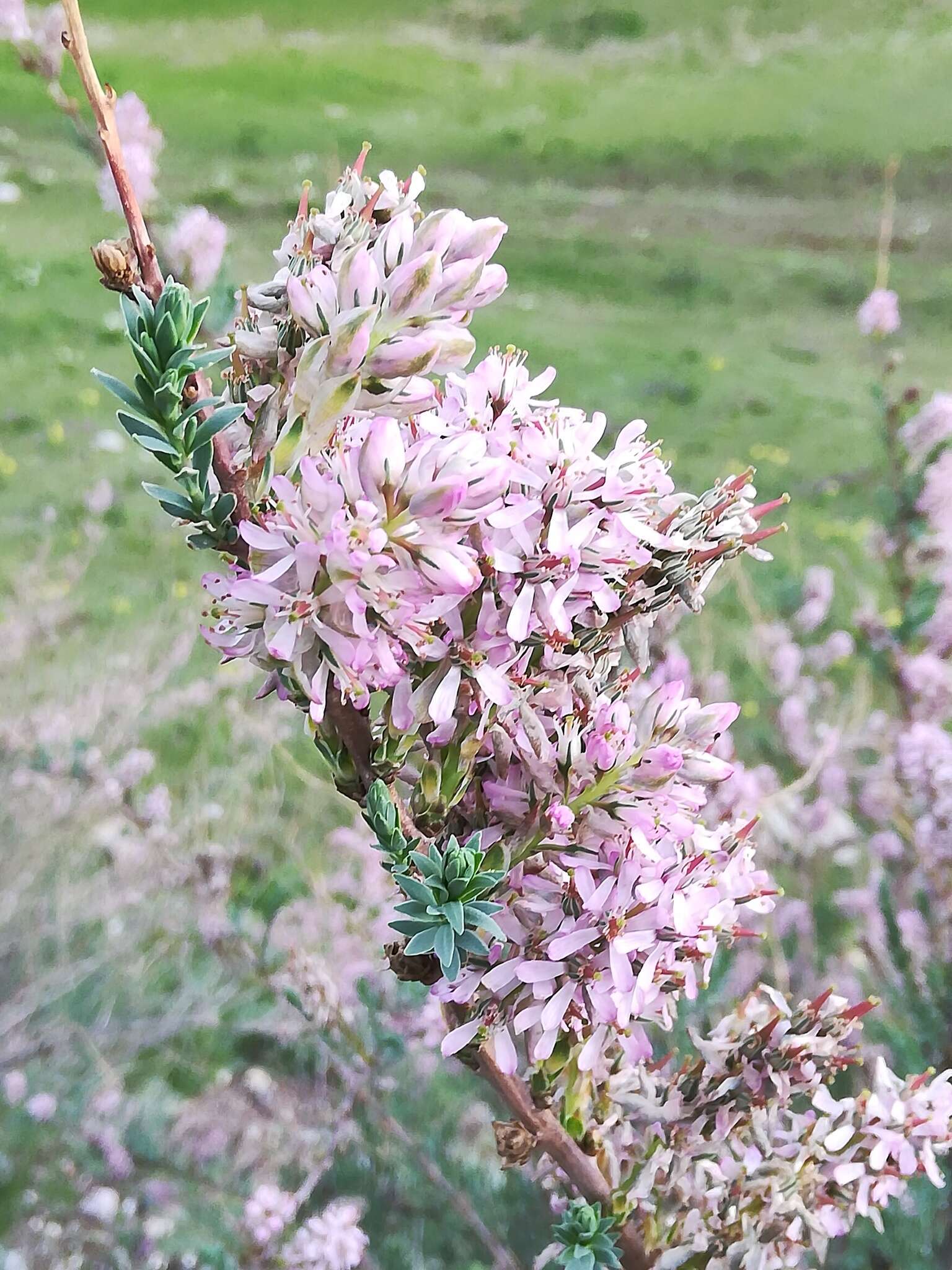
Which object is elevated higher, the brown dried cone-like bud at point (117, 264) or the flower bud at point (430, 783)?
the brown dried cone-like bud at point (117, 264)

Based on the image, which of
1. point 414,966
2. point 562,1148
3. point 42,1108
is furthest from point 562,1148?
point 42,1108

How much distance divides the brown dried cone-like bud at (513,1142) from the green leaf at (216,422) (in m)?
0.23

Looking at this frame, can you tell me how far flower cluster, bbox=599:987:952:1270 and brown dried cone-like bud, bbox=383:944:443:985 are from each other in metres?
0.11

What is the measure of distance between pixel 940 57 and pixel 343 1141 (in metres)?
1.77

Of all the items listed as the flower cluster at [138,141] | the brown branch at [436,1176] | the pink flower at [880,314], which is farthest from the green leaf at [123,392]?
the pink flower at [880,314]

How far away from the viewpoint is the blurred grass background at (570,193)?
1.47 metres

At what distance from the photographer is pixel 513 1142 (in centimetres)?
30

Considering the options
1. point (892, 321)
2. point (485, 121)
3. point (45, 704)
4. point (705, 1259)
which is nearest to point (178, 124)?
point (485, 121)

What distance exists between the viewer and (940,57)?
4.90ft

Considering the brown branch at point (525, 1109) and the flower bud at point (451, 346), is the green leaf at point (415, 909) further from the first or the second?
Answer: the flower bud at point (451, 346)

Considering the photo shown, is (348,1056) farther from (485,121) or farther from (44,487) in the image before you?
(485,121)

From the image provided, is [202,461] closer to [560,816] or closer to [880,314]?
[560,816]

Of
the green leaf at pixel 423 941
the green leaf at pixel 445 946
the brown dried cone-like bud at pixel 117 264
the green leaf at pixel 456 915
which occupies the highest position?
the brown dried cone-like bud at pixel 117 264

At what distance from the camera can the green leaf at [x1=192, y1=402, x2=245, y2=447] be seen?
0.21 metres
